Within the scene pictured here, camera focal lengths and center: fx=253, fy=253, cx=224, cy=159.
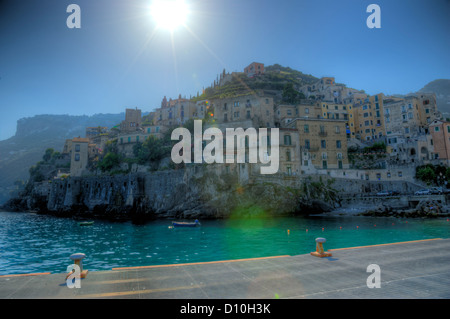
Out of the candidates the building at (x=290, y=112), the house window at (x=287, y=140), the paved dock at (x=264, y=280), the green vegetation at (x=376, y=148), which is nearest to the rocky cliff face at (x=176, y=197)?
the house window at (x=287, y=140)

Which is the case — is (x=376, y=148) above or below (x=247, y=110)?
below

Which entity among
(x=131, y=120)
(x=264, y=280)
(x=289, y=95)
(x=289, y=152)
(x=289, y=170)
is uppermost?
(x=289, y=95)

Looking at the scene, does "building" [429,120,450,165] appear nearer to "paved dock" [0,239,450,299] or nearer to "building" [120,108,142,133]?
"paved dock" [0,239,450,299]

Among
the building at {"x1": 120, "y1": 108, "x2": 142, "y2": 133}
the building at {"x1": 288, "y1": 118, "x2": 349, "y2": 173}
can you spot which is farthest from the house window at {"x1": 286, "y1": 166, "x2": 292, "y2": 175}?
the building at {"x1": 120, "y1": 108, "x2": 142, "y2": 133}

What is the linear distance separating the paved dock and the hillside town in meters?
36.0

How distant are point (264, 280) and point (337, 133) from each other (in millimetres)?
50786

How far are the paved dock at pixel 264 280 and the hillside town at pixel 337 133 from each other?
36.0m

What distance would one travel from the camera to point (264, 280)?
7250 millimetres

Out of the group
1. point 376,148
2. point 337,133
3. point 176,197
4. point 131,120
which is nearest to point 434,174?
point 376,148

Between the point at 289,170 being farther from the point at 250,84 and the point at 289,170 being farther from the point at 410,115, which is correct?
the point at 250,84

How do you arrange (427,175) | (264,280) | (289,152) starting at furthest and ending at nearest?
(289,152), (427,175), (264,280)

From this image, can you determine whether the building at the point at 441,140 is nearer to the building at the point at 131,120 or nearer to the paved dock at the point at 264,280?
the paved dock at the point at 264,280

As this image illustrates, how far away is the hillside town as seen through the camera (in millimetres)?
48031
